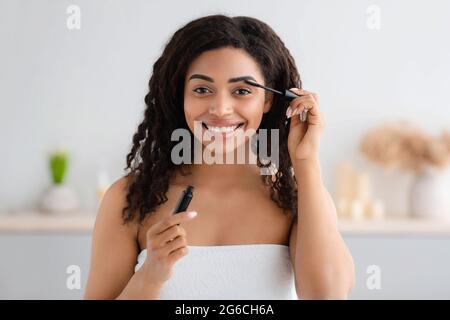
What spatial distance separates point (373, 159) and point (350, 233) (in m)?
0.32

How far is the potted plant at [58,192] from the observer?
185 centimetres

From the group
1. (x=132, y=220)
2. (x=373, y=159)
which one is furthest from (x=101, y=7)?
(x=132, y=220)

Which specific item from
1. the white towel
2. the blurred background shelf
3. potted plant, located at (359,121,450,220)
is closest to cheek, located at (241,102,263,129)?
the white towel

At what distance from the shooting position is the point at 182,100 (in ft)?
2.64

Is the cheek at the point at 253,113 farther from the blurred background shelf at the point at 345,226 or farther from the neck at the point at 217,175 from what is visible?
the blurred background shelf at the point at 345,226

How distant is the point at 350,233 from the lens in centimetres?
168

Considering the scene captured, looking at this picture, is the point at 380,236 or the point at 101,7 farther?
the point at 101,7

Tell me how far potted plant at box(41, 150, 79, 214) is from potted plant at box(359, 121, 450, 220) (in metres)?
0.94

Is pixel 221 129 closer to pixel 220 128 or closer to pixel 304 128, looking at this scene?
pixel 220 128

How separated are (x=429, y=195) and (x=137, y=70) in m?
0.99

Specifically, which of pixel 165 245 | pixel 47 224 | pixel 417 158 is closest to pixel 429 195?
pixel 417 158

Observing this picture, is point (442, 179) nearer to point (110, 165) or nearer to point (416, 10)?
point (416, 10)

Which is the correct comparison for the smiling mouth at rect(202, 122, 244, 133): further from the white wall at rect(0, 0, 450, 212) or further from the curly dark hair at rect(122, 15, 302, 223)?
the white wall at rect(0, 0, 450, 212)
